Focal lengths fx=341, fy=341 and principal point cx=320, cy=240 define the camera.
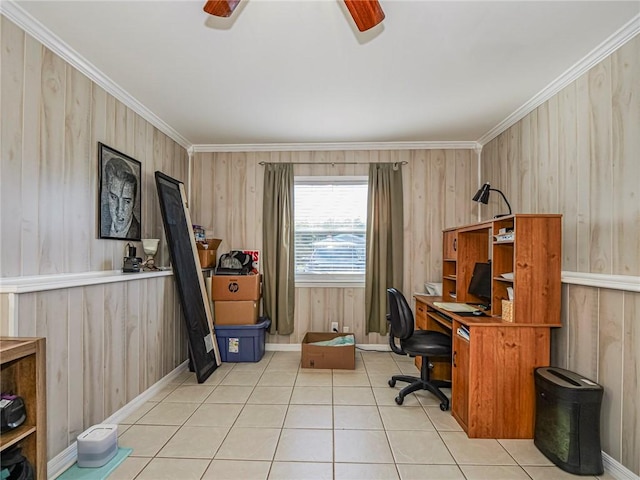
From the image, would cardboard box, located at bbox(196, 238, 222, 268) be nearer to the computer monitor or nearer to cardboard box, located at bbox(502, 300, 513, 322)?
the computer monitor

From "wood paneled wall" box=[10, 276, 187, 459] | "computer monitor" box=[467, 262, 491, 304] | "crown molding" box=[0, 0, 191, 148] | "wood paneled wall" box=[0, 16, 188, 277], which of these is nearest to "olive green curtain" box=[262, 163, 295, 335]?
"wood paneled wall" box=[10, 276, 187, 459]

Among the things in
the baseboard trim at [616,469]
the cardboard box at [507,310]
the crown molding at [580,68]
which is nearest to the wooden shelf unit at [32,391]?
the cardboard box at [507,310]

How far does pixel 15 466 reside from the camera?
4.82 feet

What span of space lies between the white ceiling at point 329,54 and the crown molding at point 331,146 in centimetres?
71

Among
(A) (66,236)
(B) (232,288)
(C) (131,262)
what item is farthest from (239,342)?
(A) (66,236)

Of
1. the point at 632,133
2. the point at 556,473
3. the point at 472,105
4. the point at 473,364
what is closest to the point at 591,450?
the point at 556,473

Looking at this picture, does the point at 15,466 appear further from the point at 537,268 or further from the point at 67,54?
the point at 537,268

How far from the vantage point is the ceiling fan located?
1492 mm

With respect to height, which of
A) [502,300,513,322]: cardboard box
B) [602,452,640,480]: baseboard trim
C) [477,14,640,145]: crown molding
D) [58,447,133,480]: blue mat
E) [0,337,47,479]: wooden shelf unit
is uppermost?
[477,14,640,145]: crown molding

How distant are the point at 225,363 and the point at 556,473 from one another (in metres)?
3.04

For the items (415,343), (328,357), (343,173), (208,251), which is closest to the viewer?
(415,343)

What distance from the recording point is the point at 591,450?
1.94 metres

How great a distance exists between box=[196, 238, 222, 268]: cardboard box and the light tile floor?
1.28 metres

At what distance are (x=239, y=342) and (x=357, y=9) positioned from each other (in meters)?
3.34
